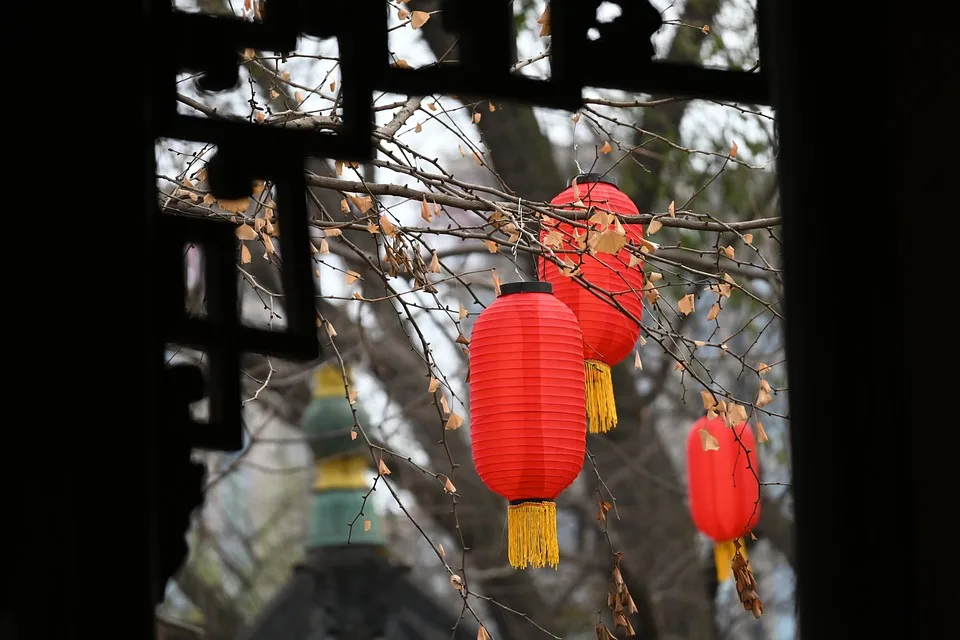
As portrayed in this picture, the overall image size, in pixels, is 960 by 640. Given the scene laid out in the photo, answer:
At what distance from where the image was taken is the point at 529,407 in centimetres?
371

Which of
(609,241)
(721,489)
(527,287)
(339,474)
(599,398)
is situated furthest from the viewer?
(721,489)

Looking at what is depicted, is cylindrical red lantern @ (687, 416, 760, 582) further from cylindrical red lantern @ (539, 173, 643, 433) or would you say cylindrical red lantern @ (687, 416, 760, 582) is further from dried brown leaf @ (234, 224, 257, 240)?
dried brown leaf @ (234, 224, 257, 240)

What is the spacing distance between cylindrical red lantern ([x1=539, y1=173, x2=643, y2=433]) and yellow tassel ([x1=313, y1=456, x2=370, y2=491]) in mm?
1697

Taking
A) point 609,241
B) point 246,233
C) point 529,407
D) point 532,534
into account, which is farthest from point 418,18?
point 532,534

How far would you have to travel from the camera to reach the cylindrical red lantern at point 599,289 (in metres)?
3.96

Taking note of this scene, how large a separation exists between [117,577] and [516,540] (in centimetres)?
233

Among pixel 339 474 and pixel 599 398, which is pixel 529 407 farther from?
pixel 339 474

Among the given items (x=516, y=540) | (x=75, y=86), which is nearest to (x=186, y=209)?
(x=516, y=540)

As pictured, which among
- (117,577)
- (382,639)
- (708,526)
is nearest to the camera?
(117,577)

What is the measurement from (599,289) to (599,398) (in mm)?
378

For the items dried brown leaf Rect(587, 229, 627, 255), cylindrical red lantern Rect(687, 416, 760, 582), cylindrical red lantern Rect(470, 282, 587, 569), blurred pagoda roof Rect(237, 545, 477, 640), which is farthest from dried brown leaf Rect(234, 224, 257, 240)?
cylindrical red lantern Rect(687, 416, 760, 582)

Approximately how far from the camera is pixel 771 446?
988cm

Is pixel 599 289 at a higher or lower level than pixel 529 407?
higher

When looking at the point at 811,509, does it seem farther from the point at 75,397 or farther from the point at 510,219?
the point at 510,219
